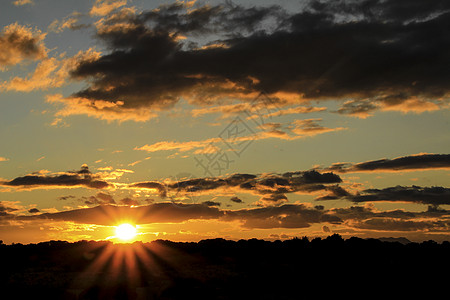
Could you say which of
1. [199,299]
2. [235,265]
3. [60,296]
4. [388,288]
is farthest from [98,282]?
[388,288]

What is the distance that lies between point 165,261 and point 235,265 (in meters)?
20.8

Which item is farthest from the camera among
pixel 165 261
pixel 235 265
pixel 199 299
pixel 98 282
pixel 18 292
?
pixel 165 261

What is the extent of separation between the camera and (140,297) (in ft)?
245

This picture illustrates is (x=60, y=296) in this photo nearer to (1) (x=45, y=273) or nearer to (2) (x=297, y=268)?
(1) (x=45, y=273)

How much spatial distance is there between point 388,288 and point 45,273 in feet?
230

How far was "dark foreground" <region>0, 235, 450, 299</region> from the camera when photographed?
79.3 metres

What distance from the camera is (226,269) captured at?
10925 cm

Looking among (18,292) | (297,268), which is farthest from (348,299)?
(18,292)

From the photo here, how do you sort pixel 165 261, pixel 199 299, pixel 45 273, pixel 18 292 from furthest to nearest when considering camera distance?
1. pixel 165 261
2. pixel 45 273
3. pixel 18 292
4. pixel 199 299

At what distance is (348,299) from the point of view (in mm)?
76875

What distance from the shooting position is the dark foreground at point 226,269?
79312mm

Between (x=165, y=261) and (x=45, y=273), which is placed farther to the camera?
(x=165, y=261)

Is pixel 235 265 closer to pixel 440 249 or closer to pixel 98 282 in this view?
pixel 98 282

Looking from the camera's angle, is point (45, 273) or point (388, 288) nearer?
point (388, 288)
